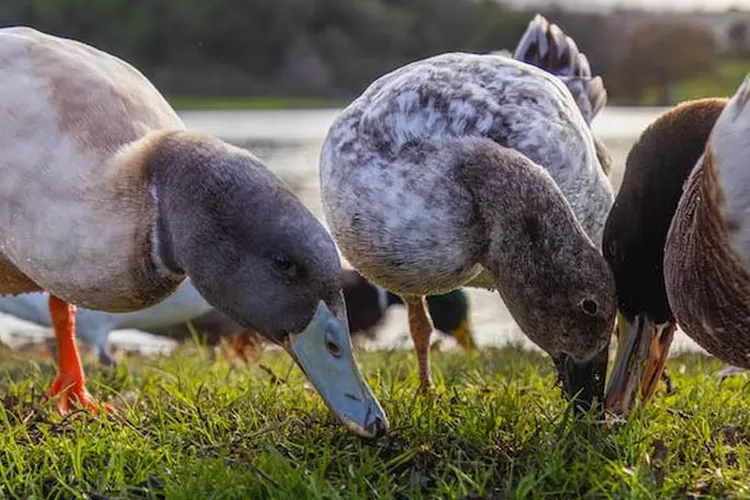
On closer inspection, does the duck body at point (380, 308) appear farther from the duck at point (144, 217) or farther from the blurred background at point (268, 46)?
the blurred background at point (268, 46)

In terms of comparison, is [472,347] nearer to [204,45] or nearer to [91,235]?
[91,235]

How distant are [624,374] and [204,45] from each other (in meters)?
40.1

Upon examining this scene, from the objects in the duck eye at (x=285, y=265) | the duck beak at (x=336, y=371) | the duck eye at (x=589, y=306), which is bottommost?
the duck beak at (x=336, y=371)

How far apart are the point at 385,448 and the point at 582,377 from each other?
707 millimetres

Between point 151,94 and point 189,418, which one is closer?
point 189,418

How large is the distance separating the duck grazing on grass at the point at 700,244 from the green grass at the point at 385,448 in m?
0.21

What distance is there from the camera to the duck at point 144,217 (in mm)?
3828

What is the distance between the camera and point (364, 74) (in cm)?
3934

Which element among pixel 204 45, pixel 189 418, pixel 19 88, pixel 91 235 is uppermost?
pixel 19 88

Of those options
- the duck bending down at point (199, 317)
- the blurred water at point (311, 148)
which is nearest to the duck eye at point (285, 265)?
the blurred water at point (311, 148)

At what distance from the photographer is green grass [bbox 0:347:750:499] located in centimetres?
374

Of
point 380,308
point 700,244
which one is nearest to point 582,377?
point 700,244

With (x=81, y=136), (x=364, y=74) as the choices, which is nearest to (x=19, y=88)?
(x=81, y=136)

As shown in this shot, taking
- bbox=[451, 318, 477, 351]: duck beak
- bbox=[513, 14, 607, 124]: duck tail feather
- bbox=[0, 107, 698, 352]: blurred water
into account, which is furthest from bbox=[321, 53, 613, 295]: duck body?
bbox=[451, 318, 477, 351]: duck beak
